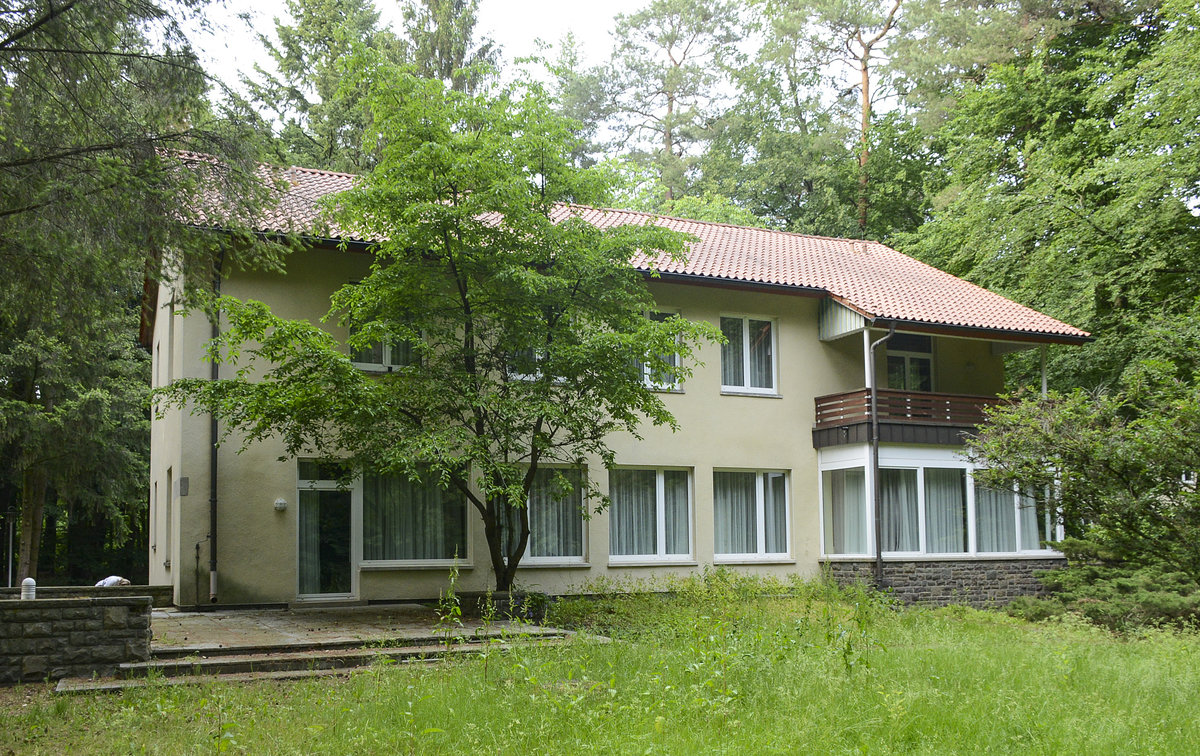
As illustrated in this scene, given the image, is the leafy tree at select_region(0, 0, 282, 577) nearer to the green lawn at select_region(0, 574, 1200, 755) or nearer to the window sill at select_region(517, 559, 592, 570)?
the green lawn at select_region(0, 574, 1200, 755)

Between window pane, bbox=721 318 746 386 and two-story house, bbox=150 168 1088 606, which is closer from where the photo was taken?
two-story house, bbox=150 168 1088 606

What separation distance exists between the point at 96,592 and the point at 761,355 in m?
12.0

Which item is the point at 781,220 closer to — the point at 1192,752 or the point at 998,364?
the point at 998,364

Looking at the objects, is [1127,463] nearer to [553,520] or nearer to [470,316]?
[470,316]

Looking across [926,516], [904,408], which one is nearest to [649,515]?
[904,408]

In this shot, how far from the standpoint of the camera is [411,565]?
1636 cm

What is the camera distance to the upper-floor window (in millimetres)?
21125

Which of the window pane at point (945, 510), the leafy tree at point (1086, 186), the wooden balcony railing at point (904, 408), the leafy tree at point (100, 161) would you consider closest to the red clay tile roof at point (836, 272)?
the wooden balcony railing at point (904, 408)

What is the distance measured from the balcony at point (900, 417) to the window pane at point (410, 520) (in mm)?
7160

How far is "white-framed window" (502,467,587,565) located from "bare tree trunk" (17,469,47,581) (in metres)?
15.3

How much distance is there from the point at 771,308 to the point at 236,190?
11.9 metres

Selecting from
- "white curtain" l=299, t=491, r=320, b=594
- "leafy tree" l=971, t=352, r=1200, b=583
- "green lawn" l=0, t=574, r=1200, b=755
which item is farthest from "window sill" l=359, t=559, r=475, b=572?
"leafy tree" l=971, t=352, r=1200, b=583

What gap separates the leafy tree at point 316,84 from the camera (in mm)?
29250

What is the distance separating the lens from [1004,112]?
82.5 ft
